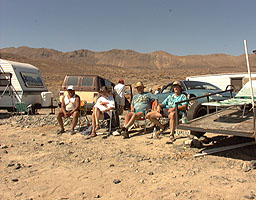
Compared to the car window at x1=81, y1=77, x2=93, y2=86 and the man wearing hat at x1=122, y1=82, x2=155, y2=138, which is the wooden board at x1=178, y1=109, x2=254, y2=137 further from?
the car window at x1=81, y1=77, x2=93, y2=86

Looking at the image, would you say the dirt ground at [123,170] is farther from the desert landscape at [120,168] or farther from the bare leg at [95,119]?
the bare leg at [95,119]

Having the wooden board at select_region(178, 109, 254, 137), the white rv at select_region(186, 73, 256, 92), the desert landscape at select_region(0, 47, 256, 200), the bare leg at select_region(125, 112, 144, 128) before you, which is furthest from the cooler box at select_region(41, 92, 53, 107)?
the white rv at select_region(186, 73, 256, 92)

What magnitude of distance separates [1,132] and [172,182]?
5.37 meters

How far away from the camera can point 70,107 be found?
643cm

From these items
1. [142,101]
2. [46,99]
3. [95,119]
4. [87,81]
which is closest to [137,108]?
[142,101]

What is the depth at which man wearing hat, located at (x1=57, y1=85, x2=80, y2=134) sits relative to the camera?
6.21 meters

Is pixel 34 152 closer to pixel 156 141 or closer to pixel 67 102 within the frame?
pixel 67 102

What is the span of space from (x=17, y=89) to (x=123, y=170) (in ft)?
24.2

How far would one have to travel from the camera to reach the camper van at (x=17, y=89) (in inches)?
378

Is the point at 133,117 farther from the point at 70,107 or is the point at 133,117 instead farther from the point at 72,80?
the point at 72,80

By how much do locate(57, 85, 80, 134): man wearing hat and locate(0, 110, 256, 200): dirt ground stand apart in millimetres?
830

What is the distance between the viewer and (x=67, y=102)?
644cm

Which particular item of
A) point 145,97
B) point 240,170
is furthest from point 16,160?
point 240,170

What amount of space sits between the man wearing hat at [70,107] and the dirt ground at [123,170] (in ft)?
2.72
